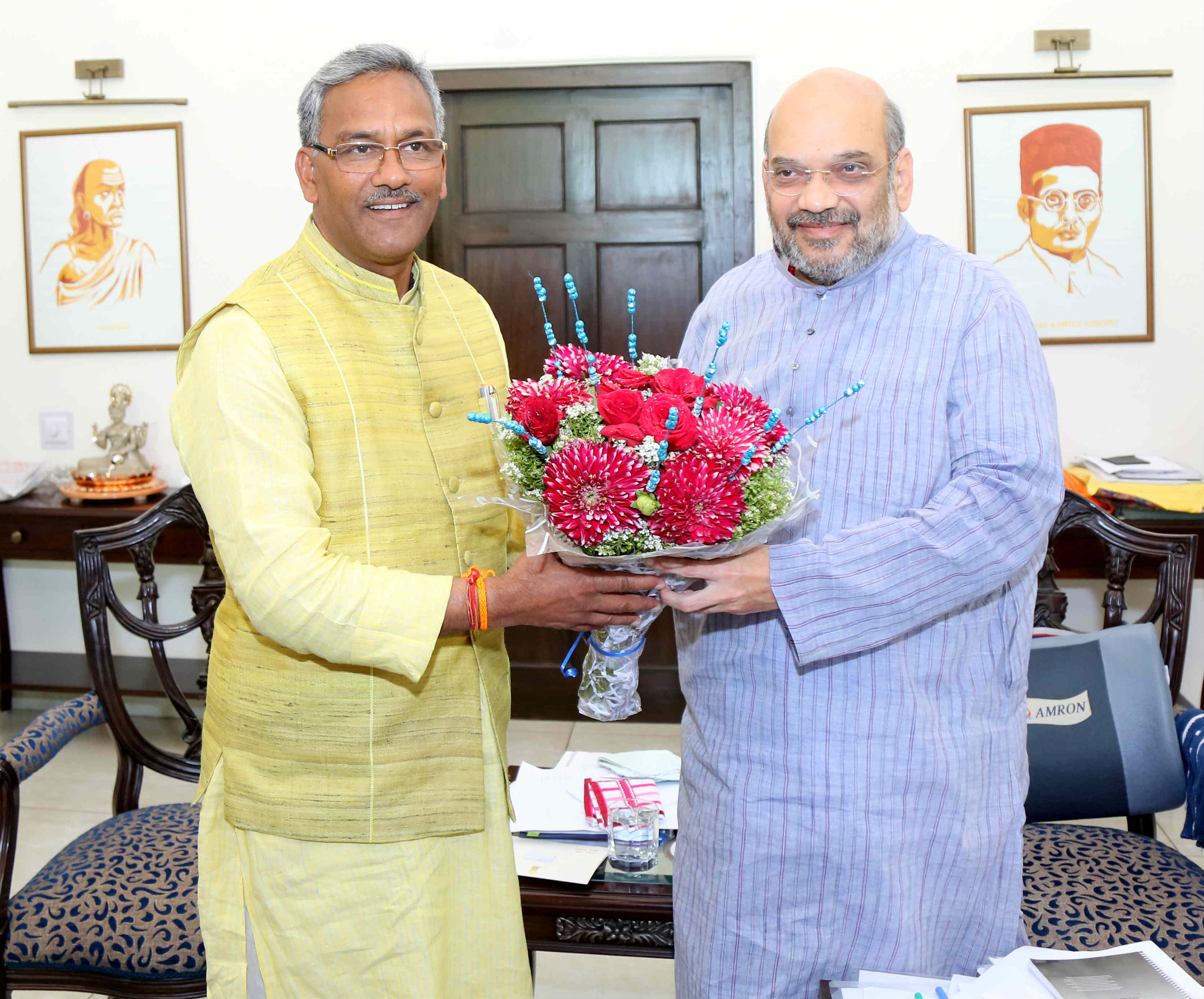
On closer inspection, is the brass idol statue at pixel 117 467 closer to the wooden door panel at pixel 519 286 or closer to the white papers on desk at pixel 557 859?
the wooden door panel at pixel 519 286

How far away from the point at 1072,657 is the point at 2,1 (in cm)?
474

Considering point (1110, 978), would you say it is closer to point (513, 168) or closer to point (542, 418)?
point (542, 418)

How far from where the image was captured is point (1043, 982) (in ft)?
4.55

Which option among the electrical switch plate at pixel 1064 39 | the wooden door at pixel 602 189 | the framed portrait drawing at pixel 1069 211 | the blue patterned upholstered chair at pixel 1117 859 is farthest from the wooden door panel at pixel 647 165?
the blue patterned upholstered chair at pixel 1117 859

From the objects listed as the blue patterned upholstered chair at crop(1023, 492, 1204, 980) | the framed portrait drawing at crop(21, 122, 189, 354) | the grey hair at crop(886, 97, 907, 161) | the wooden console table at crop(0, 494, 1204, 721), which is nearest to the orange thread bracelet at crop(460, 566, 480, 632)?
the grey hair at crop(886, 97, 907, 161)

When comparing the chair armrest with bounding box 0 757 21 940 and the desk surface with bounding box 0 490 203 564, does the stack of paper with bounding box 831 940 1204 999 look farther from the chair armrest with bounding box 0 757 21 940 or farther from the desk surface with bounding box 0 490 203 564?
the desk surface with bounding box 0 490 203 564

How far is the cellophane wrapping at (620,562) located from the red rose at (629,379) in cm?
17

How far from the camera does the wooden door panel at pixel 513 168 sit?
4.36m

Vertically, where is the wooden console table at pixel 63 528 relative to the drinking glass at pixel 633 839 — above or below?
above

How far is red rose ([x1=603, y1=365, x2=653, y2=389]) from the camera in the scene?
134 centimetres

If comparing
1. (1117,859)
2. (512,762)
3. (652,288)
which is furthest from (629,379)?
(652,288)

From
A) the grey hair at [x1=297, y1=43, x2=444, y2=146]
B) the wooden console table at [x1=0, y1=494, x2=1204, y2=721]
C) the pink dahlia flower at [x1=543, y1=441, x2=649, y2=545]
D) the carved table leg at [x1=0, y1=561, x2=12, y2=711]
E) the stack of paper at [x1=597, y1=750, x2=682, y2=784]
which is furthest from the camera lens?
the carved table leg at [x1=0, y1=561, x2=12, y2=711]

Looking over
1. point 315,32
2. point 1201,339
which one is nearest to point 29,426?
point 315,32

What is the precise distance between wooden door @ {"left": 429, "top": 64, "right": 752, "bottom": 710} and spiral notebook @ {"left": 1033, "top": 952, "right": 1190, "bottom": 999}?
3.25 meters
